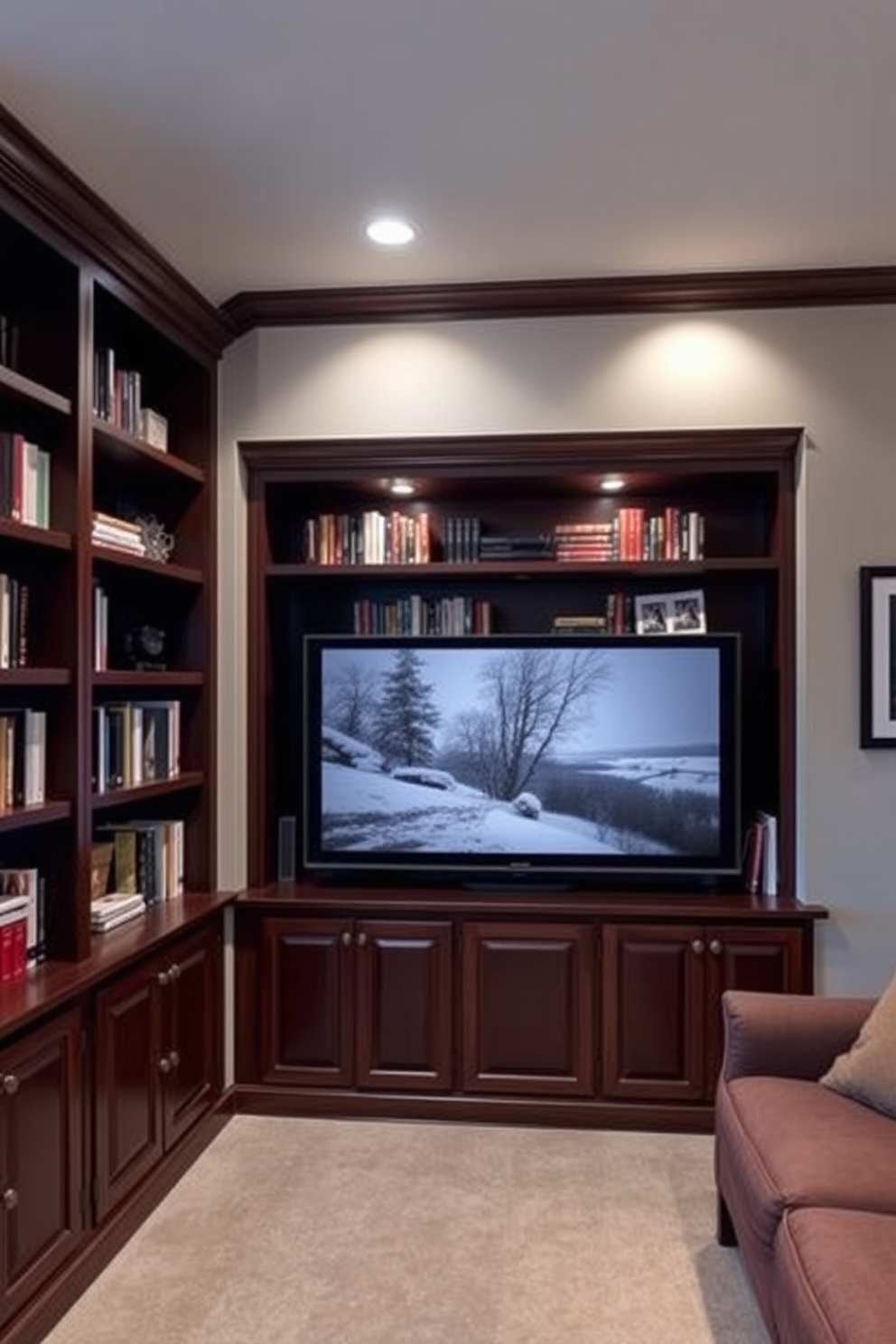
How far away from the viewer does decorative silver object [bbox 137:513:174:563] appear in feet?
11.0

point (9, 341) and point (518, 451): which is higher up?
point (9, 341)

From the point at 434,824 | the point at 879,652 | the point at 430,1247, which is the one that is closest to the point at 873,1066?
the point at 430,1247

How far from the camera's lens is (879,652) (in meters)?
3.27

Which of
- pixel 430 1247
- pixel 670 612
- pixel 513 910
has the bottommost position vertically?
pixel 430 1247

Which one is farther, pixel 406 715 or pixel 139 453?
pixel 406 715

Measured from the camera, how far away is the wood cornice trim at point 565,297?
3.29 meters

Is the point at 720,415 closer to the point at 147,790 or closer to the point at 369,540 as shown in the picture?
the point at 369,540

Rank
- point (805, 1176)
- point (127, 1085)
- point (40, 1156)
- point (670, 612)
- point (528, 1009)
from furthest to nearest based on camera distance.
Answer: point (670, 612)
point (528, 1009)
point (127, 1085)
point (40, 1156)
point (805, 1176)

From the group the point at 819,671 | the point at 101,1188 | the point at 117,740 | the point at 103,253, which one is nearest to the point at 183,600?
the point at 117,740

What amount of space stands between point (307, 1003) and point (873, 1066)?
1874 millimetres

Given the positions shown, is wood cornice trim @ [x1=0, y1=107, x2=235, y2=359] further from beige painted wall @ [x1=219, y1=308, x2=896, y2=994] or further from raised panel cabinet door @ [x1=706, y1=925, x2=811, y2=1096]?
raised panel cabinet door @ [x1=706, y1=925, x2=811, y2=1096]

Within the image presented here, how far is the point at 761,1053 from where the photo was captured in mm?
2527

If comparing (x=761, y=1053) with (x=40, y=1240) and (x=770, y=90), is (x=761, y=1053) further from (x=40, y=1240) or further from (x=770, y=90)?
(x=770, y=90)

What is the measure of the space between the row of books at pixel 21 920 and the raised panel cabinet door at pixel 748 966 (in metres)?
2.05
